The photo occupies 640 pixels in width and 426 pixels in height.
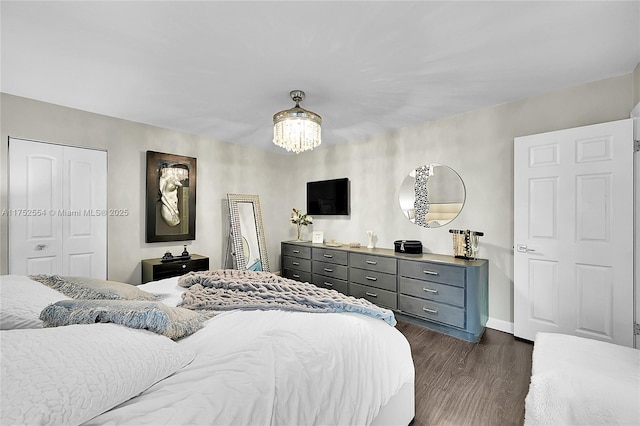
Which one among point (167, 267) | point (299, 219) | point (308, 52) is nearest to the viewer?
point (308, 52)

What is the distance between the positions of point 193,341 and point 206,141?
3623 mm

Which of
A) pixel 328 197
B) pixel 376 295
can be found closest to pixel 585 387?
pixel 376 295

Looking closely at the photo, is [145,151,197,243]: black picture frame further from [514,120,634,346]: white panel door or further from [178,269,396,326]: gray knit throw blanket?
[514,120,634,346]: white panel door

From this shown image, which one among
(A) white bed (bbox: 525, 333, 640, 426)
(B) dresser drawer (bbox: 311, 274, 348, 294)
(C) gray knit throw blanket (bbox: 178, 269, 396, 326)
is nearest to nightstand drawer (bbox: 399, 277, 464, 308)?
(B) dresser drawer (bbox: 311, 274, 348, 294)

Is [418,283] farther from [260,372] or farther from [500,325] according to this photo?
[260,372]

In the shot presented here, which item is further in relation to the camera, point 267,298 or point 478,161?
point 478,161

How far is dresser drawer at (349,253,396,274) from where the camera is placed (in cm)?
348

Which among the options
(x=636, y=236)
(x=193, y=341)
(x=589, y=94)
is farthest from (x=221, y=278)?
(x=589, y=94)

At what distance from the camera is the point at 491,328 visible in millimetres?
3199

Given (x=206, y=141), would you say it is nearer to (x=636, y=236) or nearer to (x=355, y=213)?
(x=355, y=213)

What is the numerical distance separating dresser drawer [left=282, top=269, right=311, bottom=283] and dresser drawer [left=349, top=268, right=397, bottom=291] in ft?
2.77

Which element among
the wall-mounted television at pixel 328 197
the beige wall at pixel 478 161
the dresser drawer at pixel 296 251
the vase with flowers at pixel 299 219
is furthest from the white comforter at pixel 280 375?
the vase with flowers at pixel 299 219

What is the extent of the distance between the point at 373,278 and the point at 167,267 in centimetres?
262

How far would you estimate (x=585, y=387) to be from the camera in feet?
4.55
